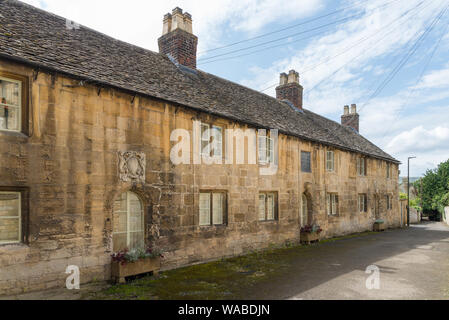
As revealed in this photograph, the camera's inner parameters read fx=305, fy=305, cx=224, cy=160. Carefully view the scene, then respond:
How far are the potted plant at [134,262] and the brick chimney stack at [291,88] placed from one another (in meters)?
15.0

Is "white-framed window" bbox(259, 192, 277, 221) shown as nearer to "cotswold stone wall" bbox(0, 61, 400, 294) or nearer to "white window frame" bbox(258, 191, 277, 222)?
"white window frame" bbox(258, 191, 277, 222)

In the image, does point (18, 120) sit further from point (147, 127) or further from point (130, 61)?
point (130, 61)

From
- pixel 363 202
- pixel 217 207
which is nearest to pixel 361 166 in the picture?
pixel 363 202

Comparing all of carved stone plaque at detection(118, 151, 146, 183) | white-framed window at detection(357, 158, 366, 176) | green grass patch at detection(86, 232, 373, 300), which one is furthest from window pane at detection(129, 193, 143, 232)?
white-framed window at detection(357, 158, 366, 176)

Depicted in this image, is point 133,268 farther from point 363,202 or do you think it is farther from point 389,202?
point 389,202

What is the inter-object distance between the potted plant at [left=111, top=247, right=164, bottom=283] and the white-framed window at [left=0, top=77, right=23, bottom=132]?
3949 millimetres

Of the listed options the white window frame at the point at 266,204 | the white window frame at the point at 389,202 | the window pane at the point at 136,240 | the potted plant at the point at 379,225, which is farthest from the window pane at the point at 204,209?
the white window frame at the point at 389,202

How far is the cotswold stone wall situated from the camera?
6797mm

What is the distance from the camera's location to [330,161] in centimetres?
1806

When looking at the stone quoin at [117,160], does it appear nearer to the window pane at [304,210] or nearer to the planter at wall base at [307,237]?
the planter at wall base at [307,237]

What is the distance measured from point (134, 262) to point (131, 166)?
261 centimetres

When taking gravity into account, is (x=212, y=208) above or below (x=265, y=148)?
below
